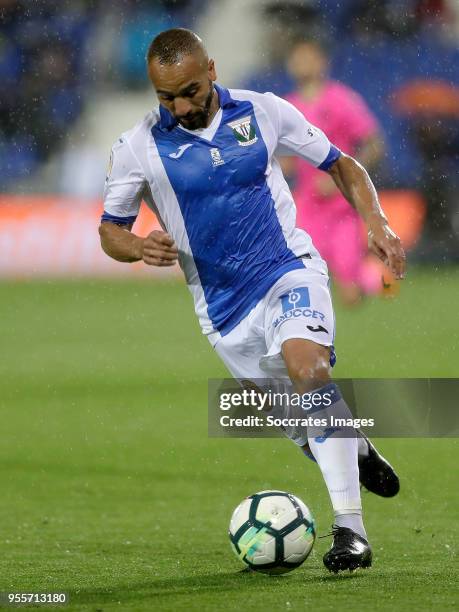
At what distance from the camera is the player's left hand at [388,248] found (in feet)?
14.5

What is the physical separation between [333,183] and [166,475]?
485cm

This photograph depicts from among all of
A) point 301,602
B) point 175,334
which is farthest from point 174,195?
point 175,334

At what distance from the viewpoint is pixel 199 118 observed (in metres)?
4.73

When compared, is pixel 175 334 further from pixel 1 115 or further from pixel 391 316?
pixel 1 115

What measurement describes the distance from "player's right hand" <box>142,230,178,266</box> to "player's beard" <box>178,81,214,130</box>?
60 cm

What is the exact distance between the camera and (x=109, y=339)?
1232 centimetres

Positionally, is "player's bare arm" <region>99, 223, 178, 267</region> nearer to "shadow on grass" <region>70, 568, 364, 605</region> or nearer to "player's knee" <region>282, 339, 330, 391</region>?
"player's knee" <region>282, 339, 330, 391</region>

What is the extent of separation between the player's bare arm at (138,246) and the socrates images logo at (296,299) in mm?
546

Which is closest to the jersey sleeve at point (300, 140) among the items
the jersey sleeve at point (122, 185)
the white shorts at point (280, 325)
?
the white shorts at point (280, 325)

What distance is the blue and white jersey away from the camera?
476 centimetres

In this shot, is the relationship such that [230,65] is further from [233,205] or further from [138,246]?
[138,246]

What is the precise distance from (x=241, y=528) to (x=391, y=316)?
906 cm

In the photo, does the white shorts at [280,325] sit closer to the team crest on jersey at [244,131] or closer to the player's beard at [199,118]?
the team crest on jersey at [244,131]

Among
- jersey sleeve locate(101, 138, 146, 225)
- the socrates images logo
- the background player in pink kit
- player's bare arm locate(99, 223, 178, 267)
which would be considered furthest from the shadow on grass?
the background player in pink kit
